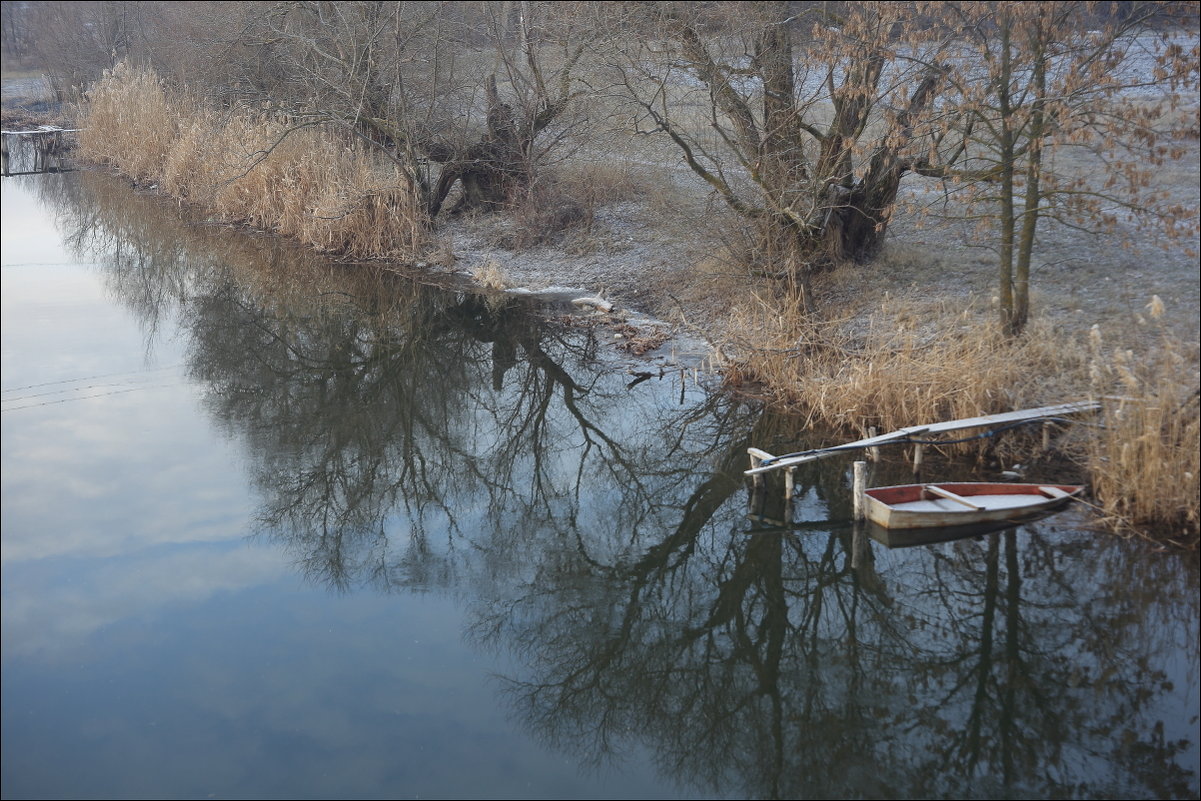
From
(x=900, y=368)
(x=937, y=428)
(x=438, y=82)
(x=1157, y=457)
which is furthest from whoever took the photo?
(x=438, y=82)

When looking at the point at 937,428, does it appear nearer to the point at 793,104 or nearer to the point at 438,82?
the point at 793,104

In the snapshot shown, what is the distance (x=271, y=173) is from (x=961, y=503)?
1337 cm

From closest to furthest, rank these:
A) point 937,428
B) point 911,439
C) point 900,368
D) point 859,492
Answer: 1. point 859,492
2. point 937,428
3. point 911,439
4. point 900,368

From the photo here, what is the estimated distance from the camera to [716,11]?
35.9 ft

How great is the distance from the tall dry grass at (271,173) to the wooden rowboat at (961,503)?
32.5ft

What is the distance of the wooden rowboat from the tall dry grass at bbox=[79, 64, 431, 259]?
32.5 ft

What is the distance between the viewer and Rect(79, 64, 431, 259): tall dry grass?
52.0 ft

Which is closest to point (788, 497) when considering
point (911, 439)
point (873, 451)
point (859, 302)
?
point (911, 439)

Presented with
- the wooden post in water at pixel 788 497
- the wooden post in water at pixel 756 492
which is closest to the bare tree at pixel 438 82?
the wooden post in water at pixel 756 492

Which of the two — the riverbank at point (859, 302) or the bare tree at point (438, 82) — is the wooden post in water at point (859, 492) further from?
the bare tree at point (438, 82)

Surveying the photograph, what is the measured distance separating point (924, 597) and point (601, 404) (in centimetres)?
421

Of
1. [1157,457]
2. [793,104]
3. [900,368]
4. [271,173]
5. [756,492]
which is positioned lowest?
[756,492]

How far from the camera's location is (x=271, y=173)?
17312 millimetres

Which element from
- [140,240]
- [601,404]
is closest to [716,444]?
[601,404]
